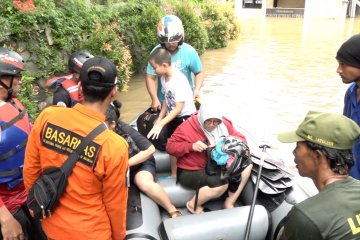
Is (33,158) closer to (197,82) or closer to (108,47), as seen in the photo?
(197,82)

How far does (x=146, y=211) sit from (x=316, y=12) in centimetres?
3440

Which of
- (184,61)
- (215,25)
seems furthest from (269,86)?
(215,25)

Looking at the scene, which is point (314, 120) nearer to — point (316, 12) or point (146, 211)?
point (146, 211)

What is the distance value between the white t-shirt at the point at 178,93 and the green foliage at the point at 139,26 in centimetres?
546

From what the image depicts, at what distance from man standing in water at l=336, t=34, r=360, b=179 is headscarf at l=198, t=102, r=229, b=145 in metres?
1.09

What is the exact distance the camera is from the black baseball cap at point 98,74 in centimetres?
197

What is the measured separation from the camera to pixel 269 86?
10211mm

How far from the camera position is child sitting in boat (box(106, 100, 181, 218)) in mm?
3217

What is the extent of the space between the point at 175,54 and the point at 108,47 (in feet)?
10.1

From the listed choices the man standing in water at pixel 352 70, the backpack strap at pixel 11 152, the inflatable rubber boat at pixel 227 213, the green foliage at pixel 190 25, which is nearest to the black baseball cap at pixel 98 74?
the backpack strap at pixel 11 152

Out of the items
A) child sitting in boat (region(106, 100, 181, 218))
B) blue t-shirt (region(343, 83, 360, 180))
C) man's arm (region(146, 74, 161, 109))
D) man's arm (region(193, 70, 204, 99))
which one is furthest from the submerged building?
child sitting in boat (region(106, 100, 181, 218))

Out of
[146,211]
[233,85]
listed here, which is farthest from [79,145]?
[233,85]

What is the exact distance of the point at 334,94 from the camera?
9.40 m

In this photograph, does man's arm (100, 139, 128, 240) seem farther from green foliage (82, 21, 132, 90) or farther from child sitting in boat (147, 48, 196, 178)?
green foliage (82, 21, 132, 90)
